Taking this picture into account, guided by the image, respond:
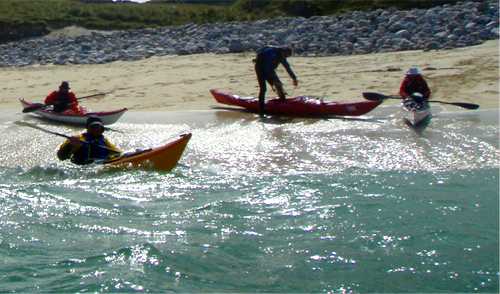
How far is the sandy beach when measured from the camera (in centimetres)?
1326

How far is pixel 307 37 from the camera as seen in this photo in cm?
1875

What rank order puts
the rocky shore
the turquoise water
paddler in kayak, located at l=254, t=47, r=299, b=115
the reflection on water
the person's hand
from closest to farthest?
the turquoise water, the person's hand, the reflection on water, paddler in kayak, located at l=254, t=47, r=299, b=115, the rocky shore

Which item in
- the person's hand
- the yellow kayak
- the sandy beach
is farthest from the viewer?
the sandy beach

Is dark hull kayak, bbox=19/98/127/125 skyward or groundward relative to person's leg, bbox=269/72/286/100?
groundward

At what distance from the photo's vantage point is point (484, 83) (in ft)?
42.5

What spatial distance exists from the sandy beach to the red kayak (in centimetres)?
80

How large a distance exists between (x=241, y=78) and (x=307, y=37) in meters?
3.81

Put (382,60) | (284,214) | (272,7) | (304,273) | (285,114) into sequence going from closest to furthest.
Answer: (304,273)
(284,214)
(285,114)
(382,60)
(272,7)

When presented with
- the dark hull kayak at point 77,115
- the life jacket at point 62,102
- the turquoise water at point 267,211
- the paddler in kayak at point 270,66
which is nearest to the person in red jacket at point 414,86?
the turquoise water at point 267,211

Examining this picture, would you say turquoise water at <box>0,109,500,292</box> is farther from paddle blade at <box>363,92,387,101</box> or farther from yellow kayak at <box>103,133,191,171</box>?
paddle blade at <box>363,92,387,101</box>

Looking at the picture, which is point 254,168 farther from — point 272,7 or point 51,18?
point 51,18

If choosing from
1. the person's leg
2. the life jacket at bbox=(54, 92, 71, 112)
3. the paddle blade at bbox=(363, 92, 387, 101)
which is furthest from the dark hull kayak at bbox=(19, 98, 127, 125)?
the paddle blade at bbox=(363, 92, 387, 101)

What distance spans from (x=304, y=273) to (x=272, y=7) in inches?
785

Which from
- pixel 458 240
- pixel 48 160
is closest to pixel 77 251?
pixel 458 240
